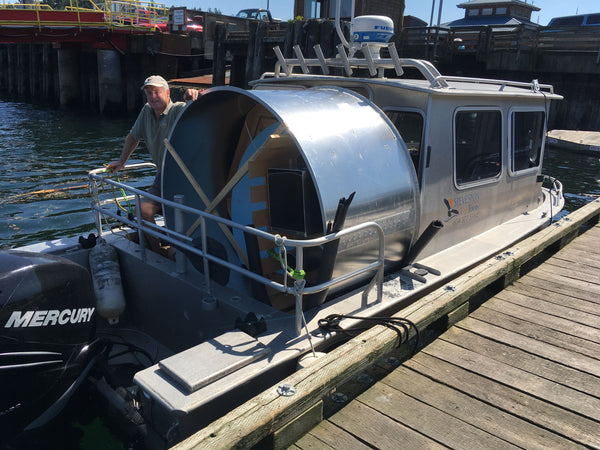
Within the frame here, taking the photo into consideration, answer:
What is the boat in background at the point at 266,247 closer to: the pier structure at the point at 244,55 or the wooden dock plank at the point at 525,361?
the wooden dock plank at the point at 525,361

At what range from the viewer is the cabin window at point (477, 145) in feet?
14.9

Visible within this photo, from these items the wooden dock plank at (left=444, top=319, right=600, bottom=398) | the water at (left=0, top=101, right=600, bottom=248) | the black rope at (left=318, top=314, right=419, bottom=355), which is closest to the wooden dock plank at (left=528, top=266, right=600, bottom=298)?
the wooden dock plank at (left=444, top=319, right=600, bottom=398)

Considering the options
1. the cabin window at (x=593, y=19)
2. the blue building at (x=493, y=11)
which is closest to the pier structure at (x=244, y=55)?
the cabin window at (x=593, y=19)

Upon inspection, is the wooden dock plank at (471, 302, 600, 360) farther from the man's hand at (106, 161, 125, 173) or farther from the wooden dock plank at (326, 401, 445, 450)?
the man's hand at (106, 161, 125, 173)

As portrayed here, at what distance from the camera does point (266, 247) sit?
3877 mm

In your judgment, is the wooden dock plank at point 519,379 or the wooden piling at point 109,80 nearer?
the wooden dock plank at point 519,379

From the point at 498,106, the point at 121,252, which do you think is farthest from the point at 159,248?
the point at 498,106

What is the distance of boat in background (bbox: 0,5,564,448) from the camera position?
2.90 m

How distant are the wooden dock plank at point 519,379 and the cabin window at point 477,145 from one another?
1671 mm

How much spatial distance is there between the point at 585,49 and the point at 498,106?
1528cm

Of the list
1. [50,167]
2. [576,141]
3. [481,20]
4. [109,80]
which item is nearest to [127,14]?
[109,80]

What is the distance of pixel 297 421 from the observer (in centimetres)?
273

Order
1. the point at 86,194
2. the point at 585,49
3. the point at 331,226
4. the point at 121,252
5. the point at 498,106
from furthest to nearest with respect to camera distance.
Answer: the point at 585,49, the point at 86,194, the point at 498,106, the point at 121,252, the point at 331,226

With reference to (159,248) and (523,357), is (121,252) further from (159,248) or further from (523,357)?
(523,357)
